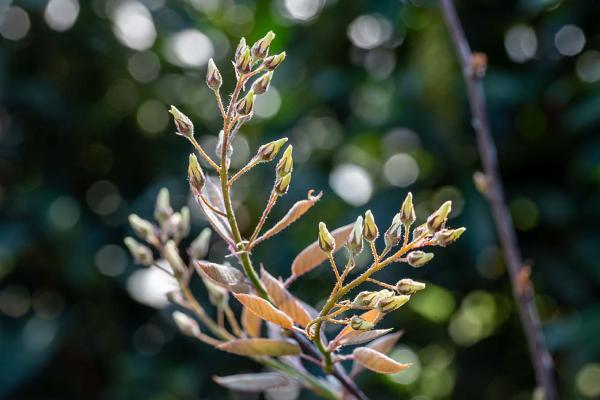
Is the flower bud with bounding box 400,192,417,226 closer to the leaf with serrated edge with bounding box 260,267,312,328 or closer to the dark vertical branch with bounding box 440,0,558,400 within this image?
the leaf with serrated edge with bounding box 260,267,312,328

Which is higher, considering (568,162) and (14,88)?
(14,88)

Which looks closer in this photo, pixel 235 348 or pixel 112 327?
pixel 235 348

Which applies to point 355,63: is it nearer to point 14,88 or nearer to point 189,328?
point 14,88

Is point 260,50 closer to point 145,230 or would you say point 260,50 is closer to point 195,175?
point 195,175

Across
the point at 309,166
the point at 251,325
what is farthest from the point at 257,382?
the point at 309,166

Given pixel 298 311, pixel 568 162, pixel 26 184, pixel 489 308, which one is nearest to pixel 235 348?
pixel 298 311

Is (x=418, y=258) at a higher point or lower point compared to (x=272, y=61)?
lower

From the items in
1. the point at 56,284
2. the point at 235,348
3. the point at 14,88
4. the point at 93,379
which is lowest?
the point at 93,379
